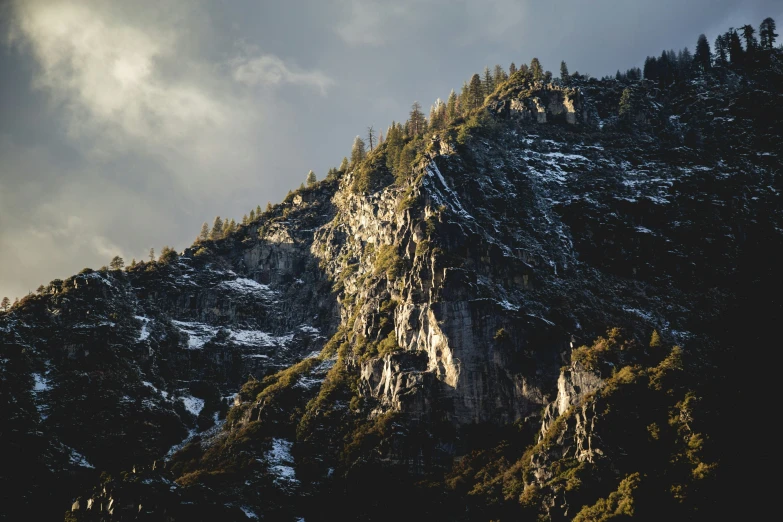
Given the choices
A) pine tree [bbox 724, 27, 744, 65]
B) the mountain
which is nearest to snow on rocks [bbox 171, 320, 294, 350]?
the mountain

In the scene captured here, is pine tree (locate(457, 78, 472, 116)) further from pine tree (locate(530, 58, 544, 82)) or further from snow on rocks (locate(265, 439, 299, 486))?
snow on rocks (locate(265, 439, 299, 486))

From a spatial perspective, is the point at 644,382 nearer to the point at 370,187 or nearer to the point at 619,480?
the point at 619,480

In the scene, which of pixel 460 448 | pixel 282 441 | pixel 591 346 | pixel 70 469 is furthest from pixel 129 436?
pixel 591 346

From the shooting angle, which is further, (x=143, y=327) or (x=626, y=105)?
(x=626, y=105)

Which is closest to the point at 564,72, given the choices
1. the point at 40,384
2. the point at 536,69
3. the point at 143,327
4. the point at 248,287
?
the point at 536,69

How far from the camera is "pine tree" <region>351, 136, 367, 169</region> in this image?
18456 centimetres

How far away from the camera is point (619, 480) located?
7969cm

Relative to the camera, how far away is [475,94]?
178125 millimetres

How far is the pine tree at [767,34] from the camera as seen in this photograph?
610 feet

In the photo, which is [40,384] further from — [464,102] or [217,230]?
[464,102]

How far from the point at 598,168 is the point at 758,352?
55.6 m

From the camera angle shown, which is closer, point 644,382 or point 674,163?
point 644,382

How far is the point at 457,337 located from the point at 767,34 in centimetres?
14581

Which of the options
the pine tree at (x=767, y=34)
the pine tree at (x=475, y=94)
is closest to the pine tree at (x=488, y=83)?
the pine tree at (x=475, y=94)
